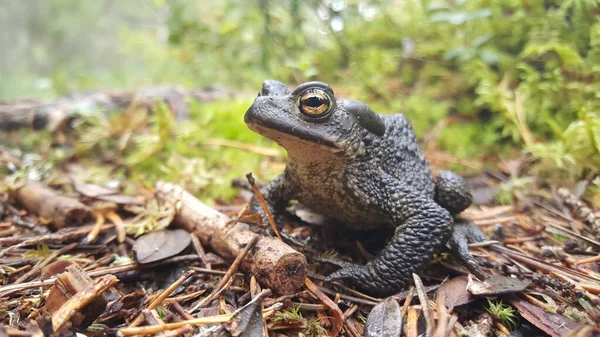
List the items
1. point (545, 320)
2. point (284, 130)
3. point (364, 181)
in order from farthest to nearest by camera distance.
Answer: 1. point (364, 181)
2. point (284, 130)
3. point (545, 320)

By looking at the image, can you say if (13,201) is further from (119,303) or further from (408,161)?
(408,161)

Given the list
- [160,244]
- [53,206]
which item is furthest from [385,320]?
[53,206]

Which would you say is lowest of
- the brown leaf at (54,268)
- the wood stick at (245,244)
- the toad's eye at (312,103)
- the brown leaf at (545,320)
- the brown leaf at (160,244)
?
the brown leaf at (54,268)

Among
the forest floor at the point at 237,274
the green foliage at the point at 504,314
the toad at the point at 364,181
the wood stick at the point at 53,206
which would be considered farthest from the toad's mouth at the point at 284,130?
the wood stick at the point at 53,206

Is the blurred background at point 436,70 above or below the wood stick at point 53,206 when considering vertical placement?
above

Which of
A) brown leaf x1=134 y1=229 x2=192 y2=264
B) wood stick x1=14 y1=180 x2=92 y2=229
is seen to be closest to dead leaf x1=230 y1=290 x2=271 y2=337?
brown leaf x1=134 y1=229 x2=192 y2=264

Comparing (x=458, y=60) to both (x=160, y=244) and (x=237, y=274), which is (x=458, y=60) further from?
(x=160, y=244)

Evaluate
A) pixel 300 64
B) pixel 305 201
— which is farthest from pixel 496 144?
pixel 305 201

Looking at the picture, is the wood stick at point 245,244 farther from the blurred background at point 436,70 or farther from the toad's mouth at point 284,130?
the blurred background at point 436,70
